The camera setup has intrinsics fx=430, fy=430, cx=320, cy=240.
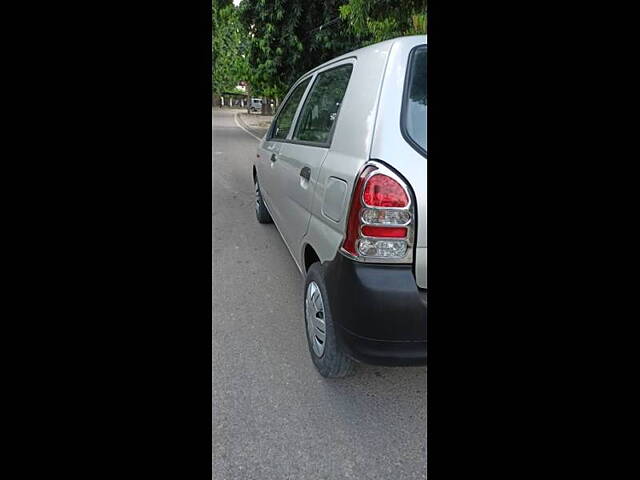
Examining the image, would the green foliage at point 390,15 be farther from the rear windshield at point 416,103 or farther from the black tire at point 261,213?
the rear windshield at point 416,103

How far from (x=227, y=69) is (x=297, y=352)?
34011 mm

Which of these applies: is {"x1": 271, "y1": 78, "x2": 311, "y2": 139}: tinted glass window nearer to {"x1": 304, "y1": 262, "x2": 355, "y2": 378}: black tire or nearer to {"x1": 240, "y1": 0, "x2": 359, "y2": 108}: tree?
{"x1": 304, "y1": 262, "x2": 355, "y2": 378}: black tire

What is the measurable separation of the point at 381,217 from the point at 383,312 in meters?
0.38

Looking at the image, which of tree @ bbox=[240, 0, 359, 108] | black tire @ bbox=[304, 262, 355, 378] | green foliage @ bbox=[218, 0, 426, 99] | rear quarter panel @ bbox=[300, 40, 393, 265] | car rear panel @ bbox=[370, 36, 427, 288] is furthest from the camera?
tree @ bbox=[240, 0, 359, 108]

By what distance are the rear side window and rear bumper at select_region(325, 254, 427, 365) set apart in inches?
32.8

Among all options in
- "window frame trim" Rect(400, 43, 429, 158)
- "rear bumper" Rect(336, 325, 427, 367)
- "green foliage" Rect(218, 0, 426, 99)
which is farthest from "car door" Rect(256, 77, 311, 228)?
"green foliage" Rect(218, 0, 426, 99)

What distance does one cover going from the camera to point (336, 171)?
197 cm

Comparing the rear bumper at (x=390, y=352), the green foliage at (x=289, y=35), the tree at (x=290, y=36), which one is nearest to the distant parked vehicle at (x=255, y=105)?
the green foliage at (x=289, y=35)

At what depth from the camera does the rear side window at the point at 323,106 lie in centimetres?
232

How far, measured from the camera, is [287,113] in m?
3.73

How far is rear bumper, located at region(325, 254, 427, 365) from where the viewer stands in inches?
67.1

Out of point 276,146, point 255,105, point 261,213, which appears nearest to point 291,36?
point 261,213

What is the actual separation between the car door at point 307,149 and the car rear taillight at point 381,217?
1.82ft
